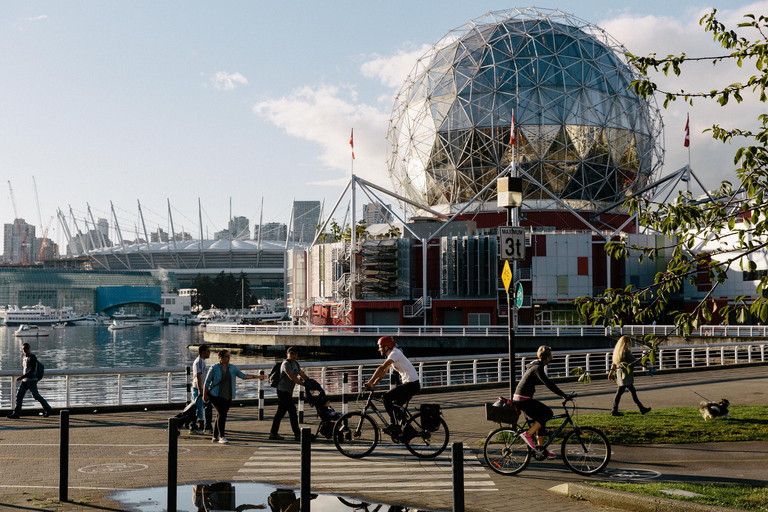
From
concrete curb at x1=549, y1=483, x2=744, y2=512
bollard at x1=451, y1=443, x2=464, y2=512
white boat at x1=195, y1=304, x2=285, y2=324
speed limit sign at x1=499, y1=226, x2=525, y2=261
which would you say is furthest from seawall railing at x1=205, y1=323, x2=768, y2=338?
white boat at x1=195, y1=304, x2=285, y2=324

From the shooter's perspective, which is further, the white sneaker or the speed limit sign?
the speed limit sign

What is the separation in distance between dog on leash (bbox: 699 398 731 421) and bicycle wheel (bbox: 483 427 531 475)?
20.1 ft

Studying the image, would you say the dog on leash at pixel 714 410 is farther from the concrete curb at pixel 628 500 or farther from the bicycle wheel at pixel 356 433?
the bicycle wheel at pixel 356 433

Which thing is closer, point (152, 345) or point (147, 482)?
point (147, 482)

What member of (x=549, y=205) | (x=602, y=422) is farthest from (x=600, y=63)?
(x=602, y=422)

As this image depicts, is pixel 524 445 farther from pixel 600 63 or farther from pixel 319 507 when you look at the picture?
pixel 600 63

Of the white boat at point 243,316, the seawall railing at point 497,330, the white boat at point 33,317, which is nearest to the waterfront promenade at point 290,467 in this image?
the seawall railing at point 497,330

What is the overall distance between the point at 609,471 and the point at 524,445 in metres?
1.28

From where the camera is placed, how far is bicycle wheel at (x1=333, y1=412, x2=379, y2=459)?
1298cm

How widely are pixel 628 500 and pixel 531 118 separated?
6652 cm

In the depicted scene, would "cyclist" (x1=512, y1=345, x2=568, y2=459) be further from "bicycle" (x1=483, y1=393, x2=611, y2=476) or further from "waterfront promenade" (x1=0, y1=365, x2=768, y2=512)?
"waterfront promenade" (x1=0, y1=365, x2=768, y2=512)

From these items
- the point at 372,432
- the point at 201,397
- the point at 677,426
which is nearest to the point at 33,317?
the point at 201,397

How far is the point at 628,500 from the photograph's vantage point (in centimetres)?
952

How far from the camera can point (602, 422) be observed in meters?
16.0
